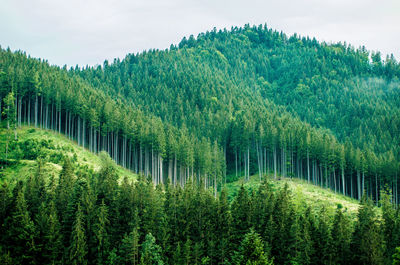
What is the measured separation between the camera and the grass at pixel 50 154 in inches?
2629

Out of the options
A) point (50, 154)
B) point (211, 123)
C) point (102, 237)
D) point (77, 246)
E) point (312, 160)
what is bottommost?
point (77, 246)

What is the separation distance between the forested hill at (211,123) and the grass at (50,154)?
4091 millimetres

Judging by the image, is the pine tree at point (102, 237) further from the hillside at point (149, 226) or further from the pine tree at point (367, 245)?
the pine tree at point (367, 245)

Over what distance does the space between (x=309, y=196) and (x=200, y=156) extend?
1194 inches

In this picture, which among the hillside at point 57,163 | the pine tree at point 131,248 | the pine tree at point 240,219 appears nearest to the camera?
the pine tree at point 131,248

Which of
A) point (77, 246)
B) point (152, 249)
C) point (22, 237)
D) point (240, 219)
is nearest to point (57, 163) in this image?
point (22, 237)

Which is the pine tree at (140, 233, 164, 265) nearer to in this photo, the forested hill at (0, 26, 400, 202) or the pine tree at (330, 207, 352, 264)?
the pine tree at (330, 207, 352, 264)

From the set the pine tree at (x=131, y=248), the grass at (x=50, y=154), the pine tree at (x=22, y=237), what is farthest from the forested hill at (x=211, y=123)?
the pine tree at (x=22, y=237)

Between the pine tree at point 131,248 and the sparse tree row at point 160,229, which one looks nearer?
the sparse tree row at point 160,229

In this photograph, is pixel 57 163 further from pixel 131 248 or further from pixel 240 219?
pixel 240 219

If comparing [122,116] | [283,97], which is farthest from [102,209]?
[283,97]

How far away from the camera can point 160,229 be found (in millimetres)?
51188

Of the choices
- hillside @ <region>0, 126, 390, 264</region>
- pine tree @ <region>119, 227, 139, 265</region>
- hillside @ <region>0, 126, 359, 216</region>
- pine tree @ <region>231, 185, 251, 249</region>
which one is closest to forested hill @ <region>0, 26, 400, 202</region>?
hillside @ <region>0, 126, 359, 216</region>

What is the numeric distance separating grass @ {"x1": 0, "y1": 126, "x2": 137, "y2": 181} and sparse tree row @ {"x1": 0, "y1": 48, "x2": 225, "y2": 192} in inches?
141
